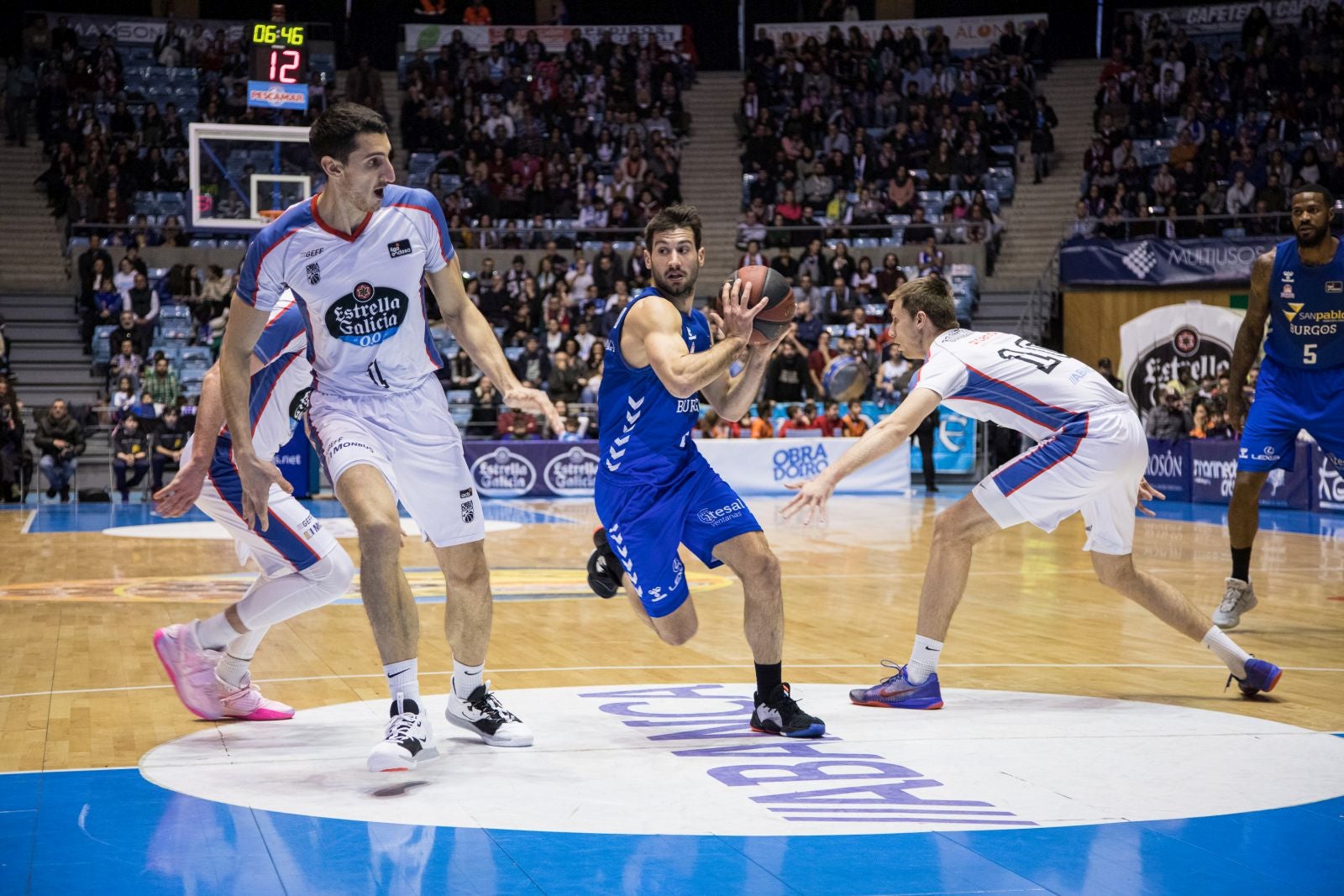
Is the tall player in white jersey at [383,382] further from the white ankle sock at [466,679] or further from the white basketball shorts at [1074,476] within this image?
the white basketball shorts at [1074,476]

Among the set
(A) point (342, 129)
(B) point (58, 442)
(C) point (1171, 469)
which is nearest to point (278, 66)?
(B) point (58, 442)

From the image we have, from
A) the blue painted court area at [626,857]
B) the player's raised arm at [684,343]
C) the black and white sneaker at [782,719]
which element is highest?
the player's raised arm at [684,343]

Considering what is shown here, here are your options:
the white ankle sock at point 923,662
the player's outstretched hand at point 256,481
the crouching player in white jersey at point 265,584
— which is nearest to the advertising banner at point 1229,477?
the white ankle sock at point 923,662

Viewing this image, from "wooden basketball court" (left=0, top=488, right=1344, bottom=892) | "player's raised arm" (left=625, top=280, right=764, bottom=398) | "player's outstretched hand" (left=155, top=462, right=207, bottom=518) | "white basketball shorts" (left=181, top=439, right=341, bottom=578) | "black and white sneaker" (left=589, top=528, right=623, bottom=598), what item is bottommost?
"wooden basketball court" (left=0, top=488, right=1344, bottom=892)

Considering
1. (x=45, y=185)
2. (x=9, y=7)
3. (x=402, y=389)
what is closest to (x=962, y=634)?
(x=402, y=389)

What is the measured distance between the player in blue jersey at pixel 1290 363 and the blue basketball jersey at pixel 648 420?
3.86m

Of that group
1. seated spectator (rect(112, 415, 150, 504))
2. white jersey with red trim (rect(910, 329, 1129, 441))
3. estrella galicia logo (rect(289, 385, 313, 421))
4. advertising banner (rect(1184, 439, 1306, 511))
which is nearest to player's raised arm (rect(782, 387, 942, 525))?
white jersey with red trim (rect(910, 329, 1129, 441))

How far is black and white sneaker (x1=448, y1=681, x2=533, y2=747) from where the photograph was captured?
17.3 ft

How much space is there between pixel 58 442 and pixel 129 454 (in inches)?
35.3

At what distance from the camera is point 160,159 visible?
24609 mm

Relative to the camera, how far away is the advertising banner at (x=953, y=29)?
28938 millimetres

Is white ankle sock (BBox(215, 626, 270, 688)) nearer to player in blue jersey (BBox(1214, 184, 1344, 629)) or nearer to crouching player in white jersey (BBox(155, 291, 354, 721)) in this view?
crouching player in white jersey (BBox(155, 291, 354, 721))

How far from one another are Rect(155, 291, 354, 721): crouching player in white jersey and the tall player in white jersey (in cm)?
51

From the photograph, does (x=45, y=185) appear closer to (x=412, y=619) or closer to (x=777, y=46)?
(x=777, y=46)
